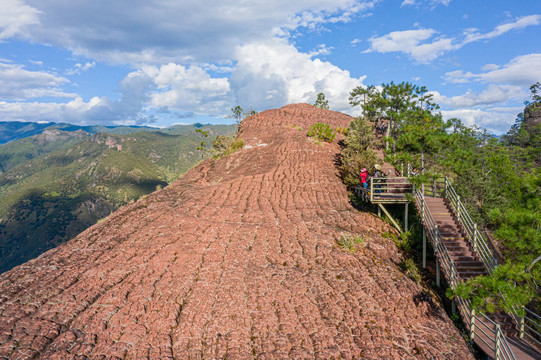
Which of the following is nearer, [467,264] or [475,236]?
[467,264]

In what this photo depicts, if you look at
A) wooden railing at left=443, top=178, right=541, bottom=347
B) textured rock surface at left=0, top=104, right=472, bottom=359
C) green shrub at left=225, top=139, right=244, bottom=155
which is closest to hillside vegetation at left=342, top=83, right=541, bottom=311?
wooden railing at left=443, top=178, right=541, bottom=347

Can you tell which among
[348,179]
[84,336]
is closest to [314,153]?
[348,179]

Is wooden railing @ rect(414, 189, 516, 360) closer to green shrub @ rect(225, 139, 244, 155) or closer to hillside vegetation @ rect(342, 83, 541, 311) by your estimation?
hillside vegetation @ rect(342, 83, 541, 311)

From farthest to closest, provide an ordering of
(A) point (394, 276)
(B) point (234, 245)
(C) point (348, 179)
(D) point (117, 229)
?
(C) point (348, 179) → (D) point (117, 229) → (B) point (234, 245) → (A) point (394, 276)

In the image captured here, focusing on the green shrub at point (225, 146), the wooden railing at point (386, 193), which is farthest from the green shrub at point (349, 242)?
the green shrub at point (225, 146)

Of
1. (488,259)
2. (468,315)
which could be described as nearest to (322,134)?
(488,259)

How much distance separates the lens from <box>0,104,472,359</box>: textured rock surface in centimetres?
838

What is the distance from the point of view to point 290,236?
1423cm

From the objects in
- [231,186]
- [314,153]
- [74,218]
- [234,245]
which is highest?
[314,153]

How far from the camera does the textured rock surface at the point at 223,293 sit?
27.5 ft

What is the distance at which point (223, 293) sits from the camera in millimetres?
10250

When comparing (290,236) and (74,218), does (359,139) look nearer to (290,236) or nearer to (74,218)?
(290,236)

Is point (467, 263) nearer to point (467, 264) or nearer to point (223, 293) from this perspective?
point (467, 264)

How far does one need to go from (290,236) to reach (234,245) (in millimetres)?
2938
